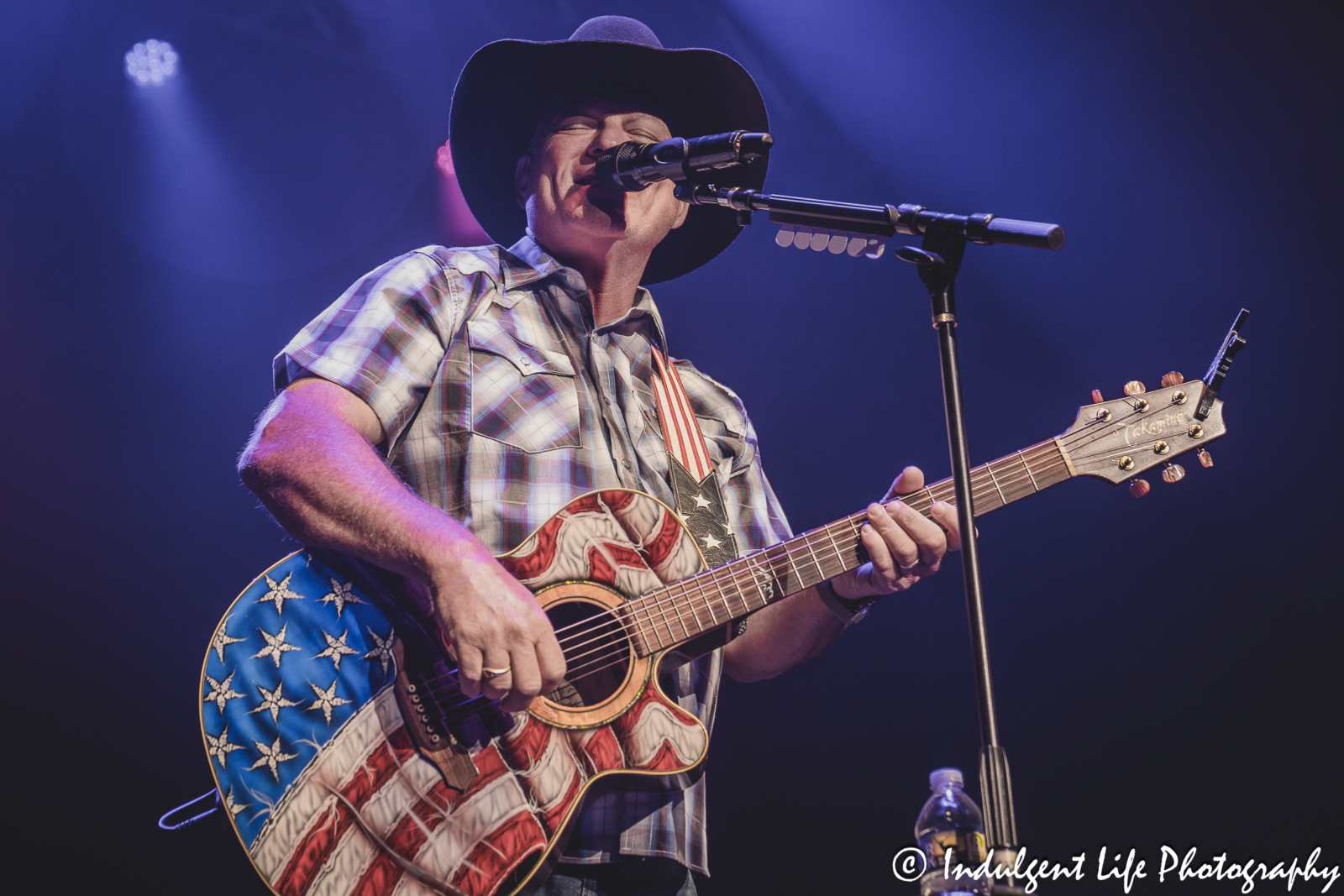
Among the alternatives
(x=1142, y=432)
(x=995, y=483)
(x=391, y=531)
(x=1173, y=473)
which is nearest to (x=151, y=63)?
(x=391, y=531)

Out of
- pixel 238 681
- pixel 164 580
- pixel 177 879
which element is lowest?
pixel 177 879

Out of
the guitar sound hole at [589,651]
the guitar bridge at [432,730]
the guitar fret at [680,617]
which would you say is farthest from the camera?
the guitar fret at [680,617]

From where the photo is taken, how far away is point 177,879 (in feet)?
11.3

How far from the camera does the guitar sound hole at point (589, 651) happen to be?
1959 mm

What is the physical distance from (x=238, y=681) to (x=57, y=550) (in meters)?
2.64

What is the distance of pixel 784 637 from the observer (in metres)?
2.63

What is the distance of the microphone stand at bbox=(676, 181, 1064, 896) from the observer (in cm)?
128

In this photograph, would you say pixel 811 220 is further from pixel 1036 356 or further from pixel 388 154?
pixel 388 154

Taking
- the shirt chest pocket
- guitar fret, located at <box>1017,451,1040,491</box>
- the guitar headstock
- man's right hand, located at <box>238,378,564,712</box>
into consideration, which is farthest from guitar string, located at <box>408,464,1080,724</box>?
the guitar headstock

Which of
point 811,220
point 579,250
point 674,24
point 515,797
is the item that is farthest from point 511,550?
point 674,24

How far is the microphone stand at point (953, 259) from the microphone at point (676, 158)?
0.24 ft

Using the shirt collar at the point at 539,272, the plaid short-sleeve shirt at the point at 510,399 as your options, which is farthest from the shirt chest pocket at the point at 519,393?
the shirt collar at the point at 539,272

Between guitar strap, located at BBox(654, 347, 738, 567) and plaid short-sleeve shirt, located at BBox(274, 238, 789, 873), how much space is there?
45 millimetres

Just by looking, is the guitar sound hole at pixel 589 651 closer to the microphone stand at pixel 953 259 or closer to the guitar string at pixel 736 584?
the guitar string at pixel 736 584
